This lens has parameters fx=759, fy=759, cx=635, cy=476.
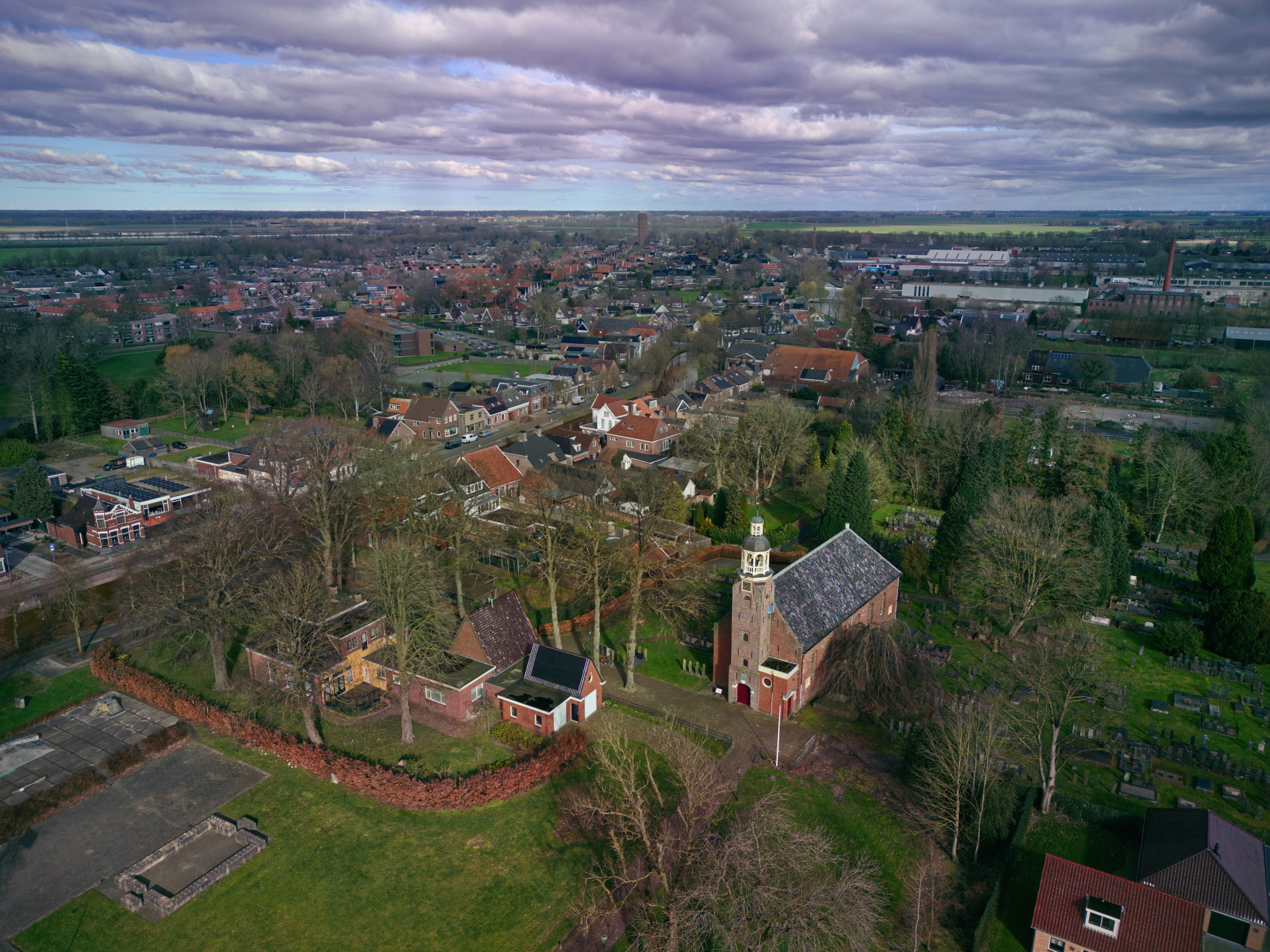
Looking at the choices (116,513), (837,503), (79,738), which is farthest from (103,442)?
(837,503)

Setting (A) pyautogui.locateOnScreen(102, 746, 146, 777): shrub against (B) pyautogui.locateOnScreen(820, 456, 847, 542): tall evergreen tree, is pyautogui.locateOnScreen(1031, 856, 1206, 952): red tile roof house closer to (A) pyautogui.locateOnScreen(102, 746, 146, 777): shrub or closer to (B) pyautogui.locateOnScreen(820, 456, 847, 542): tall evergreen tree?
(B) pyautogui.locateOnScreen(820, 456, 847, 542): tall evergreen tree

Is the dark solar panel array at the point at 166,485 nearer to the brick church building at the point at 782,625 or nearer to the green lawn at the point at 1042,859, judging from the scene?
the brick church building at the point at 782,625

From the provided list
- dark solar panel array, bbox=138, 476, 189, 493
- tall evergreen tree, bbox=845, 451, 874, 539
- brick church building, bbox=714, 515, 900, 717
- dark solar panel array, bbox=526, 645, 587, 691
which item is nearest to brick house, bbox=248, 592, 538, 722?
dark solar panel array, bbox=526, 645, 587, 691

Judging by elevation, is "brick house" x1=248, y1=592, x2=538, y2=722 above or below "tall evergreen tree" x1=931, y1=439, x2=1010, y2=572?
below

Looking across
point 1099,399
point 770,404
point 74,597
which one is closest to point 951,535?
point 770,404

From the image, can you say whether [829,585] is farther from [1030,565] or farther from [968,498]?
[968,498]

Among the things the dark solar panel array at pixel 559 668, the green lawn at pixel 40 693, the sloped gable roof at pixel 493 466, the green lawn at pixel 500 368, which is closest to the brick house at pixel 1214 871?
the dark solar panel array at pixel 559 668

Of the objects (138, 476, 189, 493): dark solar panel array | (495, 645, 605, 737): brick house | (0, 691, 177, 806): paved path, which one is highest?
(138, 476, 189, 493): dark solar panel array
